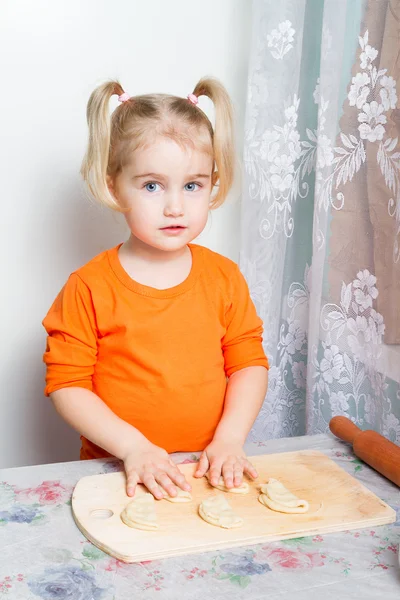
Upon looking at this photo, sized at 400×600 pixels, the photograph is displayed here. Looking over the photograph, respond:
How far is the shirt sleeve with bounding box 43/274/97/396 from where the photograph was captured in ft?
3.59

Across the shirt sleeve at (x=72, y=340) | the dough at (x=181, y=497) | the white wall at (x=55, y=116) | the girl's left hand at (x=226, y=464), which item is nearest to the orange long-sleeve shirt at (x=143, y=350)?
the shirt sleeve at (x=72, y=340)

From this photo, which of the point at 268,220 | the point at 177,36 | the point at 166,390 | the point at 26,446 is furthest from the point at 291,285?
the point at 26,446

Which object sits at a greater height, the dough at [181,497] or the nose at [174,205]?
the nose at [174,205]

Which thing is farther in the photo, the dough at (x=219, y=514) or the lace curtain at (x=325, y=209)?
the lace curtain at (x=325, y=209)

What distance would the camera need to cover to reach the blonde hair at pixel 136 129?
1094 mm

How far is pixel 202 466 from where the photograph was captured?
999 mm

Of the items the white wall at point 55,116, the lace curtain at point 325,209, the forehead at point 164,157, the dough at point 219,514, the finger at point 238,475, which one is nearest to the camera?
the dough at point 219,514

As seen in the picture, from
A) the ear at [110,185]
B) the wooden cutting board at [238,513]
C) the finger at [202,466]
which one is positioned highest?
the ear at [110,185]

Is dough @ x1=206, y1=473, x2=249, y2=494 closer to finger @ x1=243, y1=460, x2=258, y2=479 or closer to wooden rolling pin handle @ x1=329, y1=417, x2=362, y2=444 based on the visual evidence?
finger @ x1=243, y1=460, x2=258, y2=479

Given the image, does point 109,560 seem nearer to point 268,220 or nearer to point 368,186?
point 368,186

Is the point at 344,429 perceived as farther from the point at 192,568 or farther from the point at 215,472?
the point at 192,568

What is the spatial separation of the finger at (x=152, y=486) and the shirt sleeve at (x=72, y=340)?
217mm

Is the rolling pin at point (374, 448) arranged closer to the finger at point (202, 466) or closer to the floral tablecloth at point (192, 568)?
the floral tablecloth at point (192, 568)

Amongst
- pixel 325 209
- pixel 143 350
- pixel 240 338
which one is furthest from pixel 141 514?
pixel 325 209
